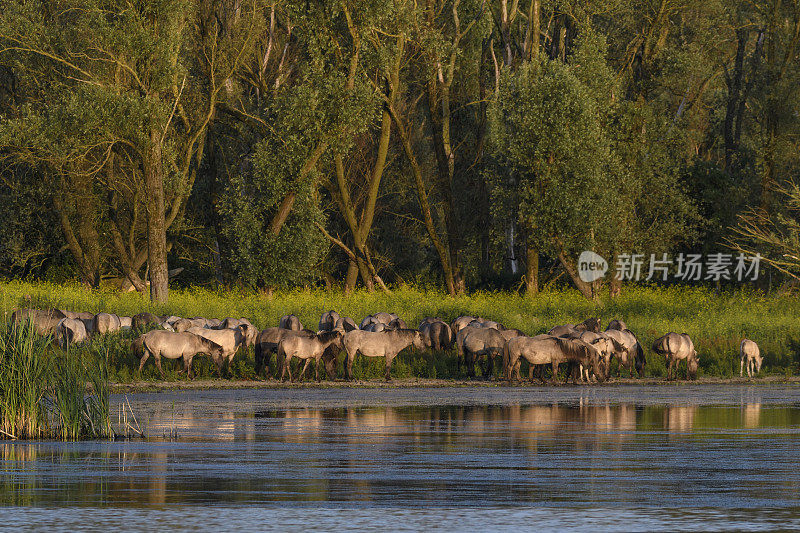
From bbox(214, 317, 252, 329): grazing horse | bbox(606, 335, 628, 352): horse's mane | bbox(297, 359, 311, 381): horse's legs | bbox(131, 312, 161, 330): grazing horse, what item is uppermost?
bbox(214, 317, 252, 329): grazing horse

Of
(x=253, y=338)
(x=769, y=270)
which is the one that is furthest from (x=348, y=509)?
(x=769, y=270)

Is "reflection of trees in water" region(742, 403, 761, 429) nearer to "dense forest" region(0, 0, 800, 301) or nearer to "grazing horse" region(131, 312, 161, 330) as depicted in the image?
"grazing horse" region(131, 312, 161, 330)

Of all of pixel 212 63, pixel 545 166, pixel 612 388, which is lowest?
pixel 612 388

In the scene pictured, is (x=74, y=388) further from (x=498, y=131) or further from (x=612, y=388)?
(x=498, y=131)

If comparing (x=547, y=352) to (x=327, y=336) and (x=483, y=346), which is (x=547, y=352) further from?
(x=327, y=336)

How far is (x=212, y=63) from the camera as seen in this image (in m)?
55.8

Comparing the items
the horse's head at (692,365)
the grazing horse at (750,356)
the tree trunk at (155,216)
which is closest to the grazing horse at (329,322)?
the horse's head at (692,365)

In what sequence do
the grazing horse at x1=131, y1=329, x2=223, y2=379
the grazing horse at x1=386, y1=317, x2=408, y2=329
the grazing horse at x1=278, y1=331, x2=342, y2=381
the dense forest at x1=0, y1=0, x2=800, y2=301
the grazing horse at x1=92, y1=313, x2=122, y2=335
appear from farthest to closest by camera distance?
the dense forest at x1=0, y1=0, x2=800, y2=301
the grazing horse at x1=92, y1=313, x2=122, y2=335
the grazing horse at x1=386, y1=317, x2=408, y2=329
the grazing horse at x1=278, y1=331, x2=342, y2=381
the grazing horse at x1=131, y1=329, x2=223, y2=379

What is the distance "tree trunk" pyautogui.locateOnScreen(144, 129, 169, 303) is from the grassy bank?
842 mm

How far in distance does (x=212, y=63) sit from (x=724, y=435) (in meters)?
39.6

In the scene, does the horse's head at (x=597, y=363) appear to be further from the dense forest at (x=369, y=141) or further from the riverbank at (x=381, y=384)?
the dense forest at (x=369, y=141)

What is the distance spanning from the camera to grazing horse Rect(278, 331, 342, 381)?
3133 centimetres

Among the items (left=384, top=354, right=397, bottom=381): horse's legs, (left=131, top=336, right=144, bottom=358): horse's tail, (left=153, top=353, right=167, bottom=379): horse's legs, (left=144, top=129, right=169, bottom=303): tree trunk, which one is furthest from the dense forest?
(left=153, top=353, right=167, bottom=379): horse's legs

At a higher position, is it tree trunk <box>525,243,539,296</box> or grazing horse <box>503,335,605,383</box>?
tree trunk <box>525,243,539,296</box>
